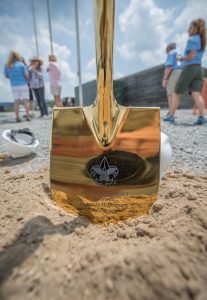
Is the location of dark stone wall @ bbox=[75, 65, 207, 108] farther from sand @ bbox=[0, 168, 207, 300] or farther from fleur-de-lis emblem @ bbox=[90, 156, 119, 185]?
sand @ bbox=[0, 168, 207, 300]

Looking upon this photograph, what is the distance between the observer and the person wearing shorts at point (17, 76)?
421 centimetres

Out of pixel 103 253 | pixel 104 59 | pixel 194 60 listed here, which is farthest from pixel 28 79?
pixel 103 253

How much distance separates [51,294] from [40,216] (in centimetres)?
39

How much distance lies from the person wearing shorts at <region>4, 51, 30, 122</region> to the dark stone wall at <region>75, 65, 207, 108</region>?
201 inches

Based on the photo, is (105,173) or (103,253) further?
(105,173)

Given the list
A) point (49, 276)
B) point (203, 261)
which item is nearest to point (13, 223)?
point (49, 276)

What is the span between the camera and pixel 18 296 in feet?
1.89

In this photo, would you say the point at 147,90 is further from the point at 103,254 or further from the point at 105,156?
the point at 103,254

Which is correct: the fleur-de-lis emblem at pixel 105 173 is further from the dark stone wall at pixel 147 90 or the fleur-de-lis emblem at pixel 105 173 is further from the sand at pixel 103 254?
the dark stone wall at pixel 147 90

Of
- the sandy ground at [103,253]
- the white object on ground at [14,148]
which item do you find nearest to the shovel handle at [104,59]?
the sandy ground at [103,253]

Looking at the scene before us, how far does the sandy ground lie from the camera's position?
58 centimetres

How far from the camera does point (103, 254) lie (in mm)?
687

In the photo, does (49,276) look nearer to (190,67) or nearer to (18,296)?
(18,296)

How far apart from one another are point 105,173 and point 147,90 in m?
8.19
